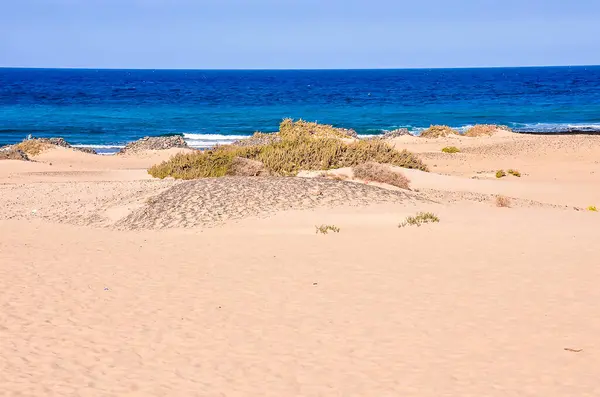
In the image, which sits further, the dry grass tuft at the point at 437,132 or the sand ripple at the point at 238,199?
the dry grass tuft at the point at 437,132

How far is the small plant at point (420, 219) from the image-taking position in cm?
1492

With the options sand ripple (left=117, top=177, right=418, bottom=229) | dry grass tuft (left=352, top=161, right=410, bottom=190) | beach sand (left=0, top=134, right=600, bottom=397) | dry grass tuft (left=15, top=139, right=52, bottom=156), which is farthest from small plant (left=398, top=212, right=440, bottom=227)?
dry grass tuft (left=15, top=139, right=52, bottom=156)

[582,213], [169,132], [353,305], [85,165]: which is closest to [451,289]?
[353,305]

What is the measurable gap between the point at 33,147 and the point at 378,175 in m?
19.5

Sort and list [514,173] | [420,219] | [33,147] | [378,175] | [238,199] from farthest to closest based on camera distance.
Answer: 1. [33,147]
2. [514,173]
3. [378,175]
4. [238,199]
5. [420,219]

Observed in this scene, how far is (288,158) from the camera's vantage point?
72.6ft

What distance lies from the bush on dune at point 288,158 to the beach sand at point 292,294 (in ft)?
8.51

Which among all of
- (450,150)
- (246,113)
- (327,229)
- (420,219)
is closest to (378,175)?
(420,219)

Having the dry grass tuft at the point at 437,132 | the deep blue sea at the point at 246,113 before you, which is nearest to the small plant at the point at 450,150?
the dry grass tuft at the point at 437,132

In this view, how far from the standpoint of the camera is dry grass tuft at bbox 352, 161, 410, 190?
805 inches

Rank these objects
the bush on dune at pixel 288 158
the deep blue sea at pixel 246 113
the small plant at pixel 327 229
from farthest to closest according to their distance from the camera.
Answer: the deep blue sea at pixel 246 113, the bush on dune at pixel 288 158, the small plant at pixel 327 229

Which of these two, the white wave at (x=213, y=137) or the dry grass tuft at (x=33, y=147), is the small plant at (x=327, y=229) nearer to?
the dry grass tuft at (x=33, y=147)

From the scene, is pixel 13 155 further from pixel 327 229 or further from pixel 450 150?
pixel 327 229

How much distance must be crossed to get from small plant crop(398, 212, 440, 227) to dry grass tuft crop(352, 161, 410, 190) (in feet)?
16.4
